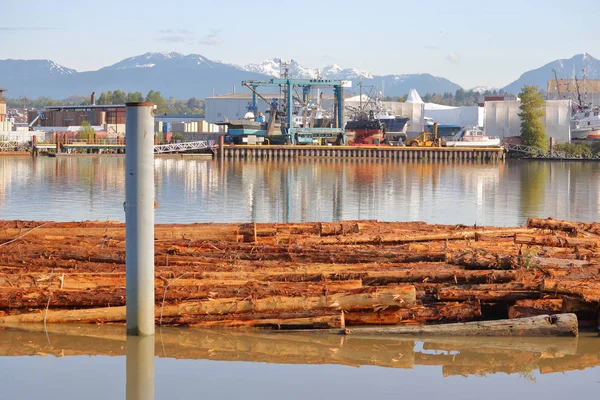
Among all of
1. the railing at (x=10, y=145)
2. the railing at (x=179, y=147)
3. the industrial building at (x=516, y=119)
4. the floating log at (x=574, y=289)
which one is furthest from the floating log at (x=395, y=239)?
the industrial building at (x=516, y=119)

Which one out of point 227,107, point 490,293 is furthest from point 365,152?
point 490,293

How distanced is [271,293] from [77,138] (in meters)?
74.1

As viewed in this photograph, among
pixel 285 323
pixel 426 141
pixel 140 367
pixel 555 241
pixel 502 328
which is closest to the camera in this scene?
pixel 140 367

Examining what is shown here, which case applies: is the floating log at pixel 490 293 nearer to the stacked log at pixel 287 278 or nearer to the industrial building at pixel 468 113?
the stacked log at pixel 287 278

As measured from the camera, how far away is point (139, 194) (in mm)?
8945

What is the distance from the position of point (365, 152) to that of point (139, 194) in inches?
2737

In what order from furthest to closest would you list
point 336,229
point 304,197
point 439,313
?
point 304,197
point 336,229
point 439,313

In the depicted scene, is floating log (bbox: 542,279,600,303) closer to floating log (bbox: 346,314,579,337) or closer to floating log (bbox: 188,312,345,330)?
floating log (bbox: 346,314,579,337)

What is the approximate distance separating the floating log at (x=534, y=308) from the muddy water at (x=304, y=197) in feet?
43.2

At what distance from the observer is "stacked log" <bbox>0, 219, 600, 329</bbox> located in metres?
10.4

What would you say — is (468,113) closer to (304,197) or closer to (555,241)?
(304,197)

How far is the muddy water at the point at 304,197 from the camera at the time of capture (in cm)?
2530

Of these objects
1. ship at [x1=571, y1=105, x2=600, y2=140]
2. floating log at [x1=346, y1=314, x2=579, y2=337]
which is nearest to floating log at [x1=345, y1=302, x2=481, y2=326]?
floating log at [x1=346, y1=314, x2=579, y2=337]

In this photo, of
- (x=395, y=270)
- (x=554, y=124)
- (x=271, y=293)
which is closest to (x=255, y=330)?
(x=271, y=293)
